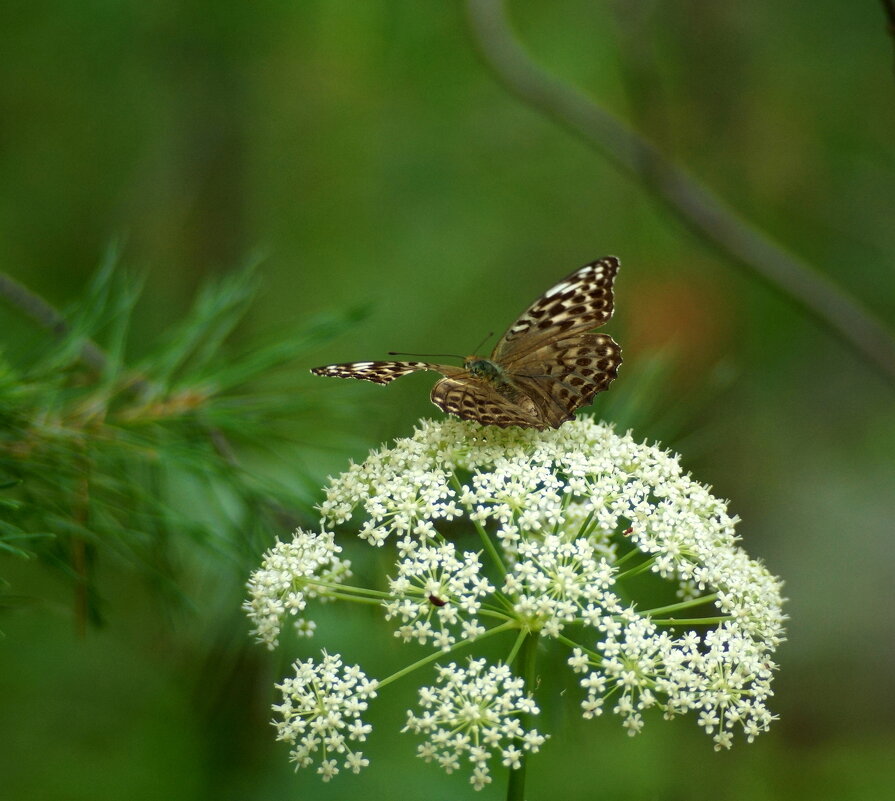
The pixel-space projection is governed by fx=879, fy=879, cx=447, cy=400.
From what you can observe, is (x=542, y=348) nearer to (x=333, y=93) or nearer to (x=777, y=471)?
(x=333, y=93)

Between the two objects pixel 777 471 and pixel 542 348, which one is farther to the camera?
pixel 777 471

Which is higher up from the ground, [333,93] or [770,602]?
[333,93]

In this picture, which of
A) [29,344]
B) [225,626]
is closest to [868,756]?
[225,626]

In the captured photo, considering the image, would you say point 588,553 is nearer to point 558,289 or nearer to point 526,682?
point 526,682

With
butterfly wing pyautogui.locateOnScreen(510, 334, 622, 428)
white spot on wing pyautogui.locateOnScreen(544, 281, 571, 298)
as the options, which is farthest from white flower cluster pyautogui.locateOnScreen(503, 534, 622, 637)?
white spot on wing pyautogui.locateOnScreen(544, 281, 571, 298)

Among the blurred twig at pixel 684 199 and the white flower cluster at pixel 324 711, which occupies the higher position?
the blurred twig at pixel 684 199

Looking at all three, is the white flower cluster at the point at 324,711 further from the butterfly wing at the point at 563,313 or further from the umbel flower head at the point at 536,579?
the butterfly wing at the point at 563,313

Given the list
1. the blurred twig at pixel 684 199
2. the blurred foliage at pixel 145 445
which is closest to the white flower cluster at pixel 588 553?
the blurred foliage at pixel 145 445

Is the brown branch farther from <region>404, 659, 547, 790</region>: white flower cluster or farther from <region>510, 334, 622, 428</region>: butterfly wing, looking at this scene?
<region>404, 659, 547, 790</region>: white flower cluster

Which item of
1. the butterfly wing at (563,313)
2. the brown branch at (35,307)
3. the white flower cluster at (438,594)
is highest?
the butterfly wing at (563,313)
